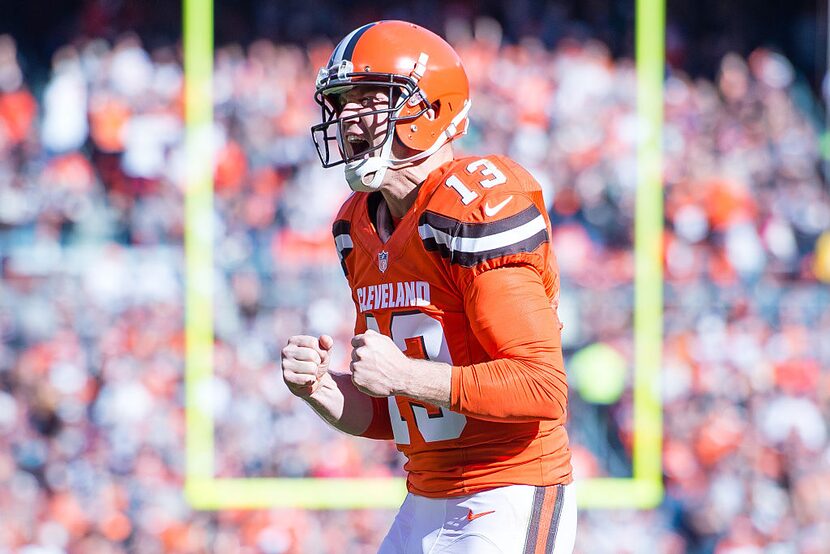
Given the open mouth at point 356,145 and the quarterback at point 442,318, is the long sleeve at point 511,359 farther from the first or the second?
the open mouth at point 356,145

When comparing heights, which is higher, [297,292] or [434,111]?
[434,111]

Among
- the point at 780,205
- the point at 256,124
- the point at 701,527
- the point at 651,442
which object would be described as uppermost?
the point at 256,124

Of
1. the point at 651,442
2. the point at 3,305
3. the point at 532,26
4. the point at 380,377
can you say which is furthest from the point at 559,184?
the point at 380,377

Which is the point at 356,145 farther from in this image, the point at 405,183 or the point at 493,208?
the point at 493,208

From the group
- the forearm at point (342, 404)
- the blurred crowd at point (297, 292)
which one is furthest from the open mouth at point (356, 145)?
the blurred crowd at point (297, 292)

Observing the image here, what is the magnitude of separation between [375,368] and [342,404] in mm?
473

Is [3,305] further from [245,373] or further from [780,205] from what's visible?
[780,205]

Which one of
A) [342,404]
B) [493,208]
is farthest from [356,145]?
[342,404]

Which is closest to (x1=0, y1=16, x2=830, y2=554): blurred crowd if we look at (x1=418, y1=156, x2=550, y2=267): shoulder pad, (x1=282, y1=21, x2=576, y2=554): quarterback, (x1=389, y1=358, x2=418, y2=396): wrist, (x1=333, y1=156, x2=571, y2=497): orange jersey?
(x1=282, y1=21, x2=576, y2=554): quarterback

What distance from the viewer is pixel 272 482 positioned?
517cm

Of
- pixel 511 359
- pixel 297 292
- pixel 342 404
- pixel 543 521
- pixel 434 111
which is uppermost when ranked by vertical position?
pixel 434 111

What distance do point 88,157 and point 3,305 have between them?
903 millimetres

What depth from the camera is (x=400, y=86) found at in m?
A: 2.06

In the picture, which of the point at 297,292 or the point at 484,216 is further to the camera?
the point at 297,292
